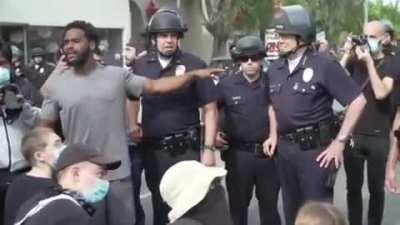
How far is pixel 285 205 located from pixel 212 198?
2.38 meters

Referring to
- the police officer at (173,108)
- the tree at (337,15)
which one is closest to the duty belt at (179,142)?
the police officer at (173,108)

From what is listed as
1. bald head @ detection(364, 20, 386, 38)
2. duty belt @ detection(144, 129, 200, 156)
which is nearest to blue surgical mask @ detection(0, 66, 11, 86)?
duty belt @ detection(144, 129, 200, 156)

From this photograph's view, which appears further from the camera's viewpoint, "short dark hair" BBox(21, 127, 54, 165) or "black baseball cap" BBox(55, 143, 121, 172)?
"short dark hair" BBox(21, 127, 54, 165)

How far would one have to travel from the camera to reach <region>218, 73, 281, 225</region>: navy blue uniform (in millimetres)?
6797

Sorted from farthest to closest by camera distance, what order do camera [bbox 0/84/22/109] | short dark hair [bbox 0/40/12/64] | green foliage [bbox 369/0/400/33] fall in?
1. green foliage [bbox 369/0/400/33]
2. short dark hair [bbox 0/40/12/64]
3. camera [bbox 0/84/22/109]

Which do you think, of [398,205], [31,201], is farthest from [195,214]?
[398,205]

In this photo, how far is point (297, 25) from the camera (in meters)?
5.92

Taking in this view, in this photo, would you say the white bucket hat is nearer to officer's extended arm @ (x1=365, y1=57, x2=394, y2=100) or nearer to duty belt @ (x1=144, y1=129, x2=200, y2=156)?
duty belt @ (x1=144, y1=129, x2=200, y2=156)

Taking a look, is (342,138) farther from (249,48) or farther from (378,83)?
(249,48)

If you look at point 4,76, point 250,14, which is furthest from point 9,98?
point 250,14

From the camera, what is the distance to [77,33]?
551cm

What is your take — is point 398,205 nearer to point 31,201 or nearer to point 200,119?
point 200,119

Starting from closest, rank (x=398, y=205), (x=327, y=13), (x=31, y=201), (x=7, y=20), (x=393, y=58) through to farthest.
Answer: (x=31, y=201)
(x=393, y=58)
(x=398, y=205)
(x=7, y=20)
(x=327, y=13)

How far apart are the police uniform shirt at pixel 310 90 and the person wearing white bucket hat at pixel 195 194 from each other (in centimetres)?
210
